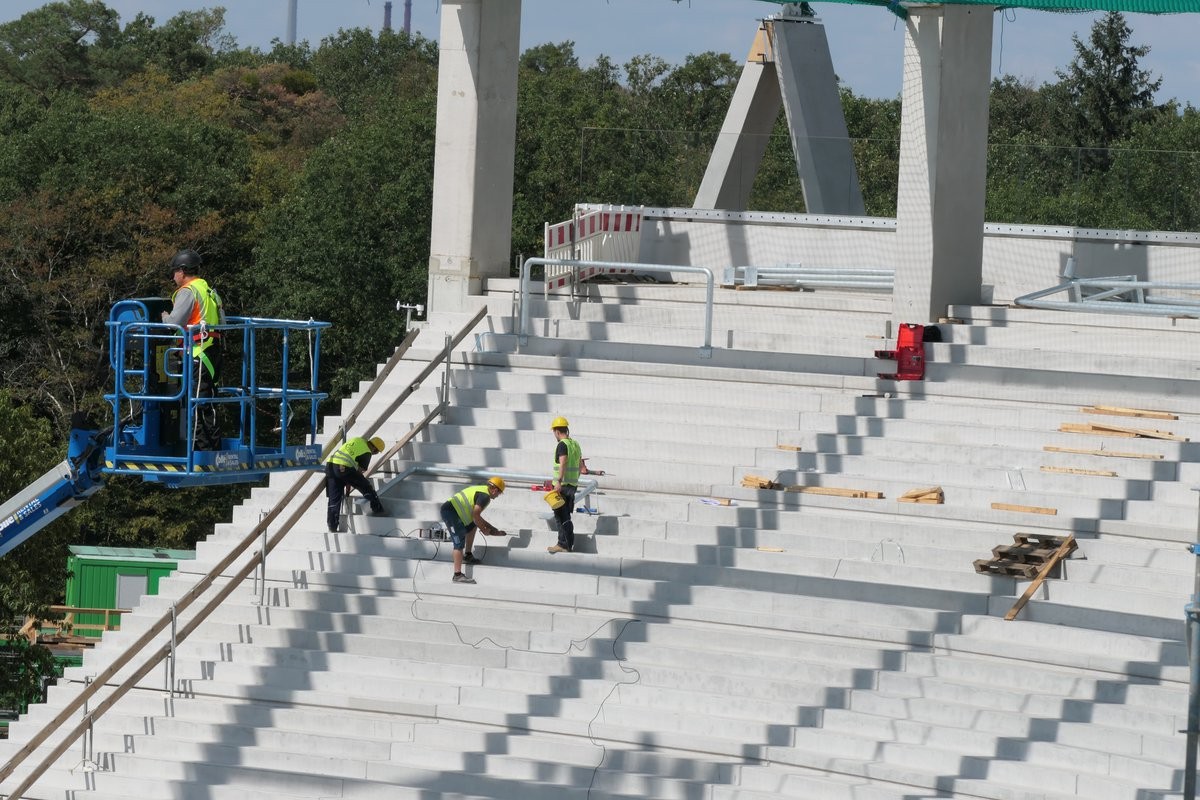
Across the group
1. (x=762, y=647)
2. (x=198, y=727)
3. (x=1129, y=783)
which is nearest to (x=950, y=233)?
Answer: (x=762, y=647)

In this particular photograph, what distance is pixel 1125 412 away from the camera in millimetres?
17172

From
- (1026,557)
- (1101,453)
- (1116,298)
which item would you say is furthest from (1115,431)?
(1116,298)

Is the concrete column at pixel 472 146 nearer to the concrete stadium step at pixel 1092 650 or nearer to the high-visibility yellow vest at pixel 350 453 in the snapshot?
the high-visibility yellow vest at pixel 350 453

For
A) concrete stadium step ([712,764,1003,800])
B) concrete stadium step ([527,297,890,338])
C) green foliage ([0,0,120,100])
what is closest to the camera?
concrete stadium step ([712,764,1003,800])

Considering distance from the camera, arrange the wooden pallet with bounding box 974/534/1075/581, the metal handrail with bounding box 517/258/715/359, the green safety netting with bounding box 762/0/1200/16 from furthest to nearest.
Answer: the green safety netting with bounding box 762/0/1200/16, the metal handrail with bounding box 517/258/715/359, the wooden pallet with bounding box 974/534/1075/581

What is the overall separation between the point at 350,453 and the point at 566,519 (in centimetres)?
216

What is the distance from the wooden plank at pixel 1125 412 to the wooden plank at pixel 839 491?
2618 millimetres

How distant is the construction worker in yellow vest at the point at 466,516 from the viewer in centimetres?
1545

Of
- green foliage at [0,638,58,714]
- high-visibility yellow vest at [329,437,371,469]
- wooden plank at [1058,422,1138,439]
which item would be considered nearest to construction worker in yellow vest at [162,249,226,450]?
high-visibility yellow vest at [329,437,371,469]

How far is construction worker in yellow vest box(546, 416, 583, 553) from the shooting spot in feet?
51.1

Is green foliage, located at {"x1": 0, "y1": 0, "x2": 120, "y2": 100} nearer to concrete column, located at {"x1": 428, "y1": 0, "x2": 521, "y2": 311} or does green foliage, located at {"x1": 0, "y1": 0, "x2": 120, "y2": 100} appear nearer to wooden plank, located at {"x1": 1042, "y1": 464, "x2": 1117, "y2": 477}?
concrete column, located at {"x1": 428, "y1": 0, "x2": 521, "y2": 311}

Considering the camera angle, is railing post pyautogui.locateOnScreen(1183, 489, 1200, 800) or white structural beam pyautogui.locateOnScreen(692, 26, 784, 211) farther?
white structural beam pyautogui.locateOnScreen(692, 26, 784, 211)

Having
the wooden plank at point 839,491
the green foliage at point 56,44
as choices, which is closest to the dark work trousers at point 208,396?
the wooden plank at point 839,491

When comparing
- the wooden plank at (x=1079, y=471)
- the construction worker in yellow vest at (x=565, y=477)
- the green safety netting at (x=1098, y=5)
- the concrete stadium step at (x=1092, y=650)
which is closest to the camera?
the concrete stadium step at (x=1092, y=650)
